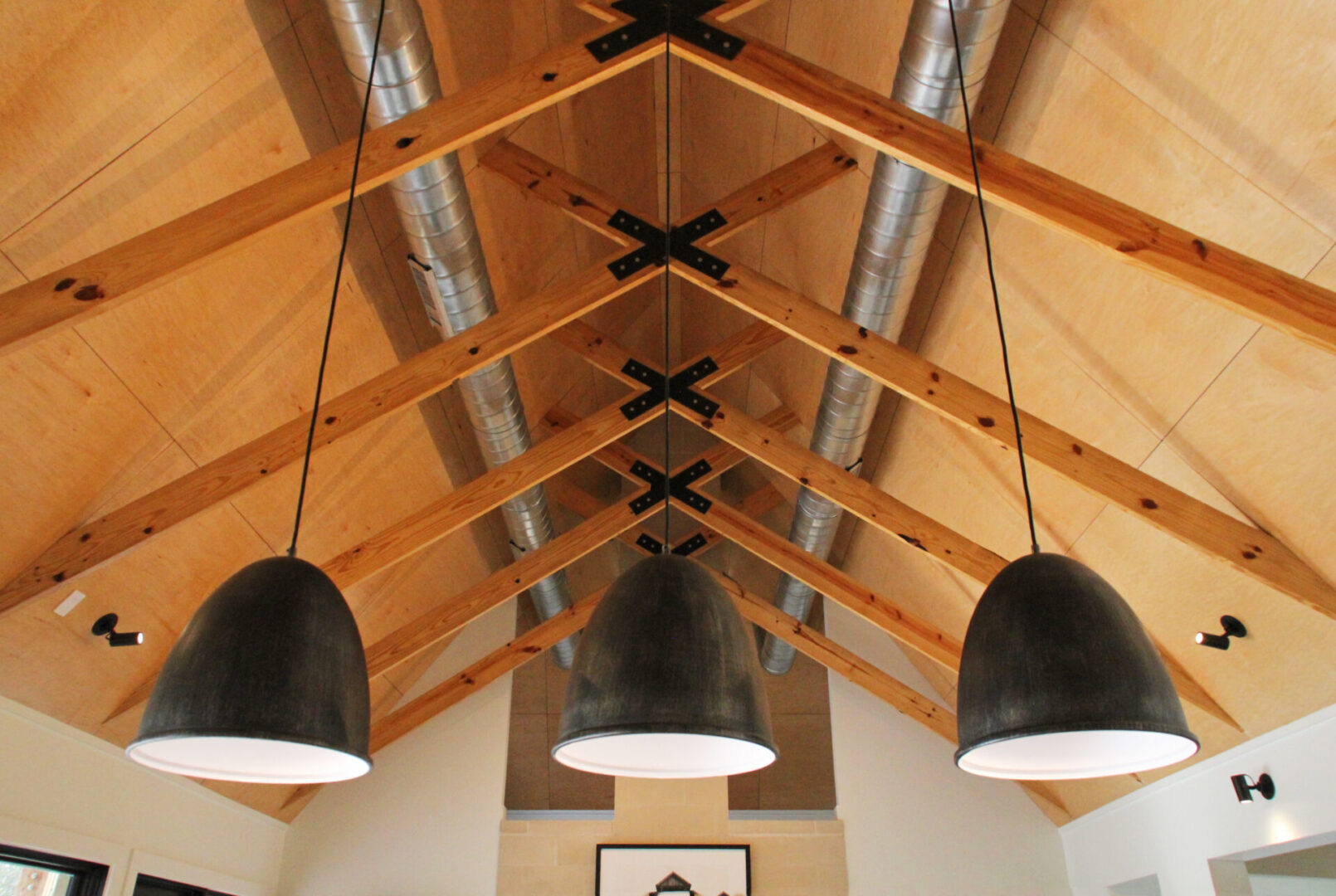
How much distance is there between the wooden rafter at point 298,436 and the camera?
3.55 meters

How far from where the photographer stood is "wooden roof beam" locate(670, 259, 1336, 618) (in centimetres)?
337

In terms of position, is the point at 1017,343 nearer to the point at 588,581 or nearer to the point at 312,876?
the point at 588,581

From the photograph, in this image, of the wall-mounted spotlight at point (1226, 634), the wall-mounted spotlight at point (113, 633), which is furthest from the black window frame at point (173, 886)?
the wall-mounted spotlight at point (1226, 634)

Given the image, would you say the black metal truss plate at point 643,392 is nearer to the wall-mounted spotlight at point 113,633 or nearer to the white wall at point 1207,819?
the wall-mounted spotlight at point 113,633

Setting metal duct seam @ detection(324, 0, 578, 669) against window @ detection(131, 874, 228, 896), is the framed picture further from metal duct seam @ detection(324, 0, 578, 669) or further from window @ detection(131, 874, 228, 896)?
metal duct seam @ detection(324, 0, 578, 669)

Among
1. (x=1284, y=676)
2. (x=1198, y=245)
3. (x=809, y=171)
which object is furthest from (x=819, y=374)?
(x=1198, y=245)

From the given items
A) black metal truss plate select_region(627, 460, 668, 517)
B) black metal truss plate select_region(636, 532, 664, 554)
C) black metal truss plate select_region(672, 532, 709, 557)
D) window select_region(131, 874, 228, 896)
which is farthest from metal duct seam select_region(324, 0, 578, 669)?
window select_region(131, 874, 228, 896)

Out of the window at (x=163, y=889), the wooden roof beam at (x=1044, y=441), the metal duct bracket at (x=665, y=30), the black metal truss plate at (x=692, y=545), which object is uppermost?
the metal duct bracket at (x=665, y=30)

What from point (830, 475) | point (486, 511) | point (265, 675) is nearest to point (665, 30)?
point (830, 475)

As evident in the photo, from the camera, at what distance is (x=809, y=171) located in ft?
15.0

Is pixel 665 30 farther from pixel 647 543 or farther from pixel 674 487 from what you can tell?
pixel 647 543

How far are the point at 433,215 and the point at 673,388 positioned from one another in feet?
5.38

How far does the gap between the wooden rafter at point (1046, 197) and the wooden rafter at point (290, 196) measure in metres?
0.51

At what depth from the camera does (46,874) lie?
177 inches
